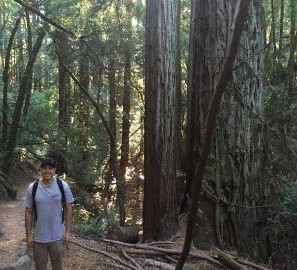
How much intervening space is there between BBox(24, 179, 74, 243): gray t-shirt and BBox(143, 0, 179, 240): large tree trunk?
3.68m

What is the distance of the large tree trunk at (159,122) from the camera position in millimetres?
8398

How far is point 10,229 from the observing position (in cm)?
926

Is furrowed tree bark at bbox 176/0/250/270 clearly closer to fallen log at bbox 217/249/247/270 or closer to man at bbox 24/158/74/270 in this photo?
man at bbox 24/158/74/270

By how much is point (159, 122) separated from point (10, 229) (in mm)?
4077

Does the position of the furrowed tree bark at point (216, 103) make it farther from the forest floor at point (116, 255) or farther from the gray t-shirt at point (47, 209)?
the forest floor at point (116, 255)

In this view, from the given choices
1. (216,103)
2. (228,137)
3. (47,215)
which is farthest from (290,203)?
(216,103)

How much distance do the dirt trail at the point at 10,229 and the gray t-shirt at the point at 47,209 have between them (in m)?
2.37

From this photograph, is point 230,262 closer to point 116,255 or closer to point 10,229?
point 116,255

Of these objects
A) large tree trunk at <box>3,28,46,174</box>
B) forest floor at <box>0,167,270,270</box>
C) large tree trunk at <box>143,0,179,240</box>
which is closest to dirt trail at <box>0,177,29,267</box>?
forest floor at <box>0,167,270,270</box>

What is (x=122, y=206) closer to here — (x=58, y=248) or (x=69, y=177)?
(x=69, y=177)

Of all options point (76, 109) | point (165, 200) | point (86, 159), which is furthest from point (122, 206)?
point (76, 109)

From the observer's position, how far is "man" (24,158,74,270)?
4.79 meters

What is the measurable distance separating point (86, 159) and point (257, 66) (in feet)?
38.6

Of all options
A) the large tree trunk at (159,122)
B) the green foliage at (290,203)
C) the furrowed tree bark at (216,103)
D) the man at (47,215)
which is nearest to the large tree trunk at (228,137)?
the green foliage at (290,203)
